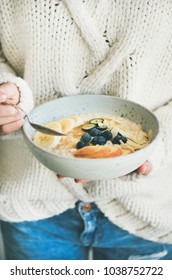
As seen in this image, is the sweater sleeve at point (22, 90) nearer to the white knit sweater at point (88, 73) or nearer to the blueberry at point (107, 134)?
the white knit sweater at point (88, 73)

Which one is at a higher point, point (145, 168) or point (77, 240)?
point (145, 168)

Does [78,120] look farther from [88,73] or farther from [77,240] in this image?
[77,240]

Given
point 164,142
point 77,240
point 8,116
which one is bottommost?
point 77,240

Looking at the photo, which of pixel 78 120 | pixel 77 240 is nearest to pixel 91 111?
pixel 78 120

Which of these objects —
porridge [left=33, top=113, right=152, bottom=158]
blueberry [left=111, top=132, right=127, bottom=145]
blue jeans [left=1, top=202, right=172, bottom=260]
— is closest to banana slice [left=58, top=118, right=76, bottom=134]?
porridge [left=33, top=113, right=152, bottom=158]

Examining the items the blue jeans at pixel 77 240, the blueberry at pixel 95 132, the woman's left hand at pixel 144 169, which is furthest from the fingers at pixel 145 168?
the blue jeans at pixel 77 240

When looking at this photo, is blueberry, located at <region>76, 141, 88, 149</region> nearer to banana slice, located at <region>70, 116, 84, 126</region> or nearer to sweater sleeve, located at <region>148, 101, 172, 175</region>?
banana slice, located at <region>70, 116, 84, 126</region>

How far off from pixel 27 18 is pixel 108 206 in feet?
1.50

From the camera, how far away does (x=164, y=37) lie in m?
0.75

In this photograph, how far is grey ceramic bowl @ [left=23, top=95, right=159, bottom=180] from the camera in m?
0.56

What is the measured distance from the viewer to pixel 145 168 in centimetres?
69

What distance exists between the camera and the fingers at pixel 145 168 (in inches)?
26.9

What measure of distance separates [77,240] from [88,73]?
0.46m

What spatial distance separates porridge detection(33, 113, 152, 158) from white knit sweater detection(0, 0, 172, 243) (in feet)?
0.22
